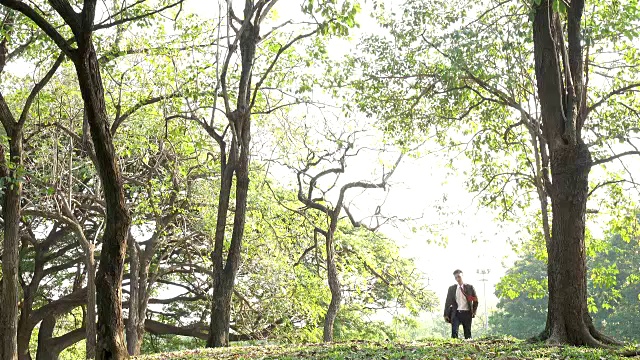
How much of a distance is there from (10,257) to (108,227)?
646 cm

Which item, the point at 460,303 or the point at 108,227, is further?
the point at 460,303

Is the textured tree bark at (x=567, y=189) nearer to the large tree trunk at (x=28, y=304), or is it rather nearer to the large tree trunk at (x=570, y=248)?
the large tree trunk at (x=570, y=248)

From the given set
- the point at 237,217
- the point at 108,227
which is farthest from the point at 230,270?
the point at 108,227

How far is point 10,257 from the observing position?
1408 centimetres

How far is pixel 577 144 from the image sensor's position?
10680 mm

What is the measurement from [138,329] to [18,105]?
763 centimetres

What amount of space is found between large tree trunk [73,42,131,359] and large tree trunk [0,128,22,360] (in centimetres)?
596

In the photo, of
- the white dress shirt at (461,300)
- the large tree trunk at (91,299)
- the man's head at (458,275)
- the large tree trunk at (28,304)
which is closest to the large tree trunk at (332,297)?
the white dress shirt at (461,300)

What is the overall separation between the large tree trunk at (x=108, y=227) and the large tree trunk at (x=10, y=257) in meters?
5.96

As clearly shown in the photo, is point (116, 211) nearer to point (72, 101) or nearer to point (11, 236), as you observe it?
point (11, 236)

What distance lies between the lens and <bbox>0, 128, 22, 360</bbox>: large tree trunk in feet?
45.8

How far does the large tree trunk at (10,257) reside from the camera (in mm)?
13961

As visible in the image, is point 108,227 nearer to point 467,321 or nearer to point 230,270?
point 230,270

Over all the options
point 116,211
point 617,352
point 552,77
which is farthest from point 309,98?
point 617,352
